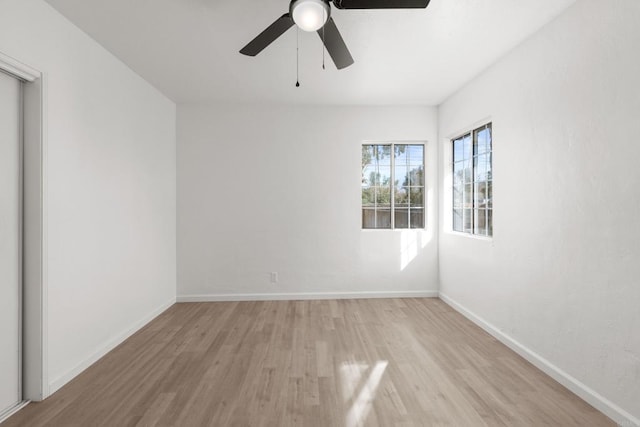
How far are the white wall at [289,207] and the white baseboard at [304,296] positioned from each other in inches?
0.8

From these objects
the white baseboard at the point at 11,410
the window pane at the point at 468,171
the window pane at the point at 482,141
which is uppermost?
the window pane at the point at 482,141

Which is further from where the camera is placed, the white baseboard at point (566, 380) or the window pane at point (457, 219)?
the window pane at point (457, 219)

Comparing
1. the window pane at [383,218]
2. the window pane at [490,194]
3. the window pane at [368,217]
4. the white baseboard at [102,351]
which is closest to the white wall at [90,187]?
the white baseboard at [102,351]

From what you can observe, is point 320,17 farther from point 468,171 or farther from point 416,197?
point 416,197

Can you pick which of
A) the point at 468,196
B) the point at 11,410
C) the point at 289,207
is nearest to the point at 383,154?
the point at 468,196

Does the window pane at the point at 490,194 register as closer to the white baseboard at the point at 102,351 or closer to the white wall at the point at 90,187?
the white wall at the point at 90,187

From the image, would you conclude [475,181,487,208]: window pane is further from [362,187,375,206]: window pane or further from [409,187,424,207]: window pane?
[362,187,375,206]: window pane

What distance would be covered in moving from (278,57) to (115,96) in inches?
61.4

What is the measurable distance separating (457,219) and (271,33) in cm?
330

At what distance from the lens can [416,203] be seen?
4.86m

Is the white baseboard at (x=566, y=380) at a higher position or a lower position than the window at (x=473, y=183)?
lower

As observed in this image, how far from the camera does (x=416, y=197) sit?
4855 millimetres

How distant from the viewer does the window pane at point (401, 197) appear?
4852mm

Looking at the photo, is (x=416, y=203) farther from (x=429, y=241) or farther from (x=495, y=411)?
(x=495, y=411)
